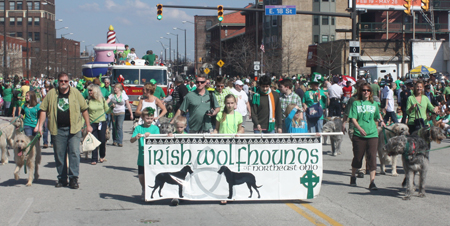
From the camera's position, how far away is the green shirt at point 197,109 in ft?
29.0

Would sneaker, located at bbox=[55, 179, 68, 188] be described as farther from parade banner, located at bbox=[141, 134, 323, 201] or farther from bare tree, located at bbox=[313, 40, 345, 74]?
bare tree, located at bbox=[313, 40, 345, 74]

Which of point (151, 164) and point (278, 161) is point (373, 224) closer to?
point (278, 161)

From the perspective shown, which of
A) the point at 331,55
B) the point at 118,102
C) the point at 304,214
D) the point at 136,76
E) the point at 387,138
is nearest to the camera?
the point at 304,214

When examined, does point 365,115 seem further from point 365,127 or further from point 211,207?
point 211,207

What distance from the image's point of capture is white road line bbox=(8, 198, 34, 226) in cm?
652

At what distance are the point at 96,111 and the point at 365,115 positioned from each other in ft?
20.1

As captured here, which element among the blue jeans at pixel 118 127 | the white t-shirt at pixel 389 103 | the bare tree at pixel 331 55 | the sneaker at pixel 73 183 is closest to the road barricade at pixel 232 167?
the sneaker at pixel 73 183

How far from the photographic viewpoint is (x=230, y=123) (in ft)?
26.6

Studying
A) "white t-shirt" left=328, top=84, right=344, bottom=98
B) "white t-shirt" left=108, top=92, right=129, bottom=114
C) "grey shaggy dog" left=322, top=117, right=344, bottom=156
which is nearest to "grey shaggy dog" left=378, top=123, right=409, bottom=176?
"grey shaggy dog" left=322, top=117, right=344, bottom=156

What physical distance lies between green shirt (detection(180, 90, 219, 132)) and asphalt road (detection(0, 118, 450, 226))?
154 centimetres

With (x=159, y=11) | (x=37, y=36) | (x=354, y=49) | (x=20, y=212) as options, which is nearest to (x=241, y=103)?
(x=20, y=212)

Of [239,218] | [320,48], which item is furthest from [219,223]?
[320,48]

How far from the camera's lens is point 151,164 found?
7258 millimetres

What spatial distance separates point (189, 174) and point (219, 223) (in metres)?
1.11
